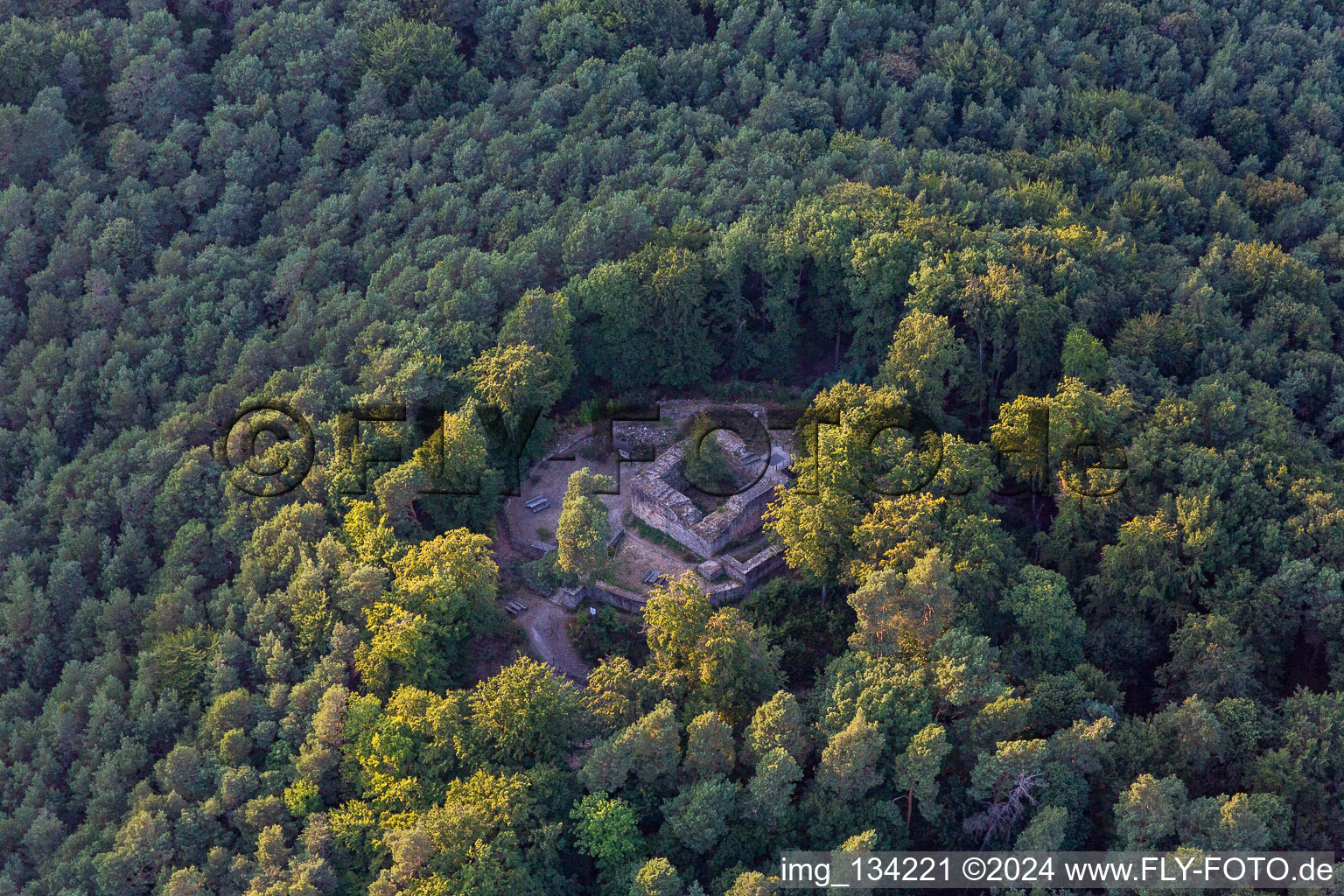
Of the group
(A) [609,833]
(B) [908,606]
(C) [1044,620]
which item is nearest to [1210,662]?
(C) [1044,620]

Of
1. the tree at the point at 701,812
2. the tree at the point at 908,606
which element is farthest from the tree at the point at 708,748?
the tree at the point at 908,606

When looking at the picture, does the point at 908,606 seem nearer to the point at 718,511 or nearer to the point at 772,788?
the point at 772,788

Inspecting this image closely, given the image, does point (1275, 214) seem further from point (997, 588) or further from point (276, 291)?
point (276, 291)

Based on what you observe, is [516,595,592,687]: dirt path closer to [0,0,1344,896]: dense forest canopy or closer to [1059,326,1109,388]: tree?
[0,0,1344,896]: dense forest canopy

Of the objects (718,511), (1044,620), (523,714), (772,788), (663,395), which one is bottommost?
(772,788)

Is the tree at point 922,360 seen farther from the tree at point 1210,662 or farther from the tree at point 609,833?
the tree at point 609,833

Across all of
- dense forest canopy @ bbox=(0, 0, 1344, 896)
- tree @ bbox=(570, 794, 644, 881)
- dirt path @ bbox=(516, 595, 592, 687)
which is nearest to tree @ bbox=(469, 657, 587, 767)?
dense forest canopy @ bbox=(0, 0, 1344, 896)
